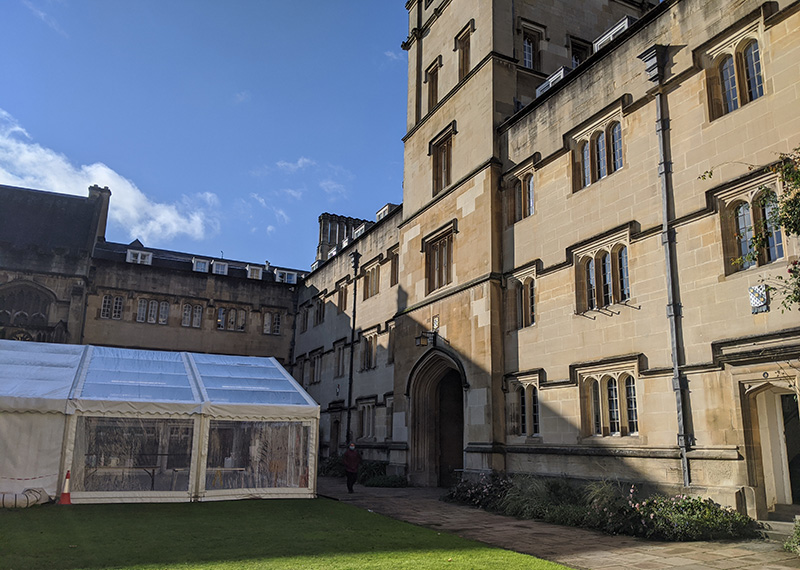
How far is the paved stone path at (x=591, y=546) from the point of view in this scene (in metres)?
8.59

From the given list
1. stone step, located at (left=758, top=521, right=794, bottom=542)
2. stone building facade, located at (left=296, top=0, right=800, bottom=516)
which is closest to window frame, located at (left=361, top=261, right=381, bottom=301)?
stone building facade, located at (left=296, top=0, right=800, bottom=516)

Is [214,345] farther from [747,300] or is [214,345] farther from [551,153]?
[747,300]

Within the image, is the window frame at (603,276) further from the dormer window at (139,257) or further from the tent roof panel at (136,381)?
the dormer window at (139,257)

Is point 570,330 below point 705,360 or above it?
above

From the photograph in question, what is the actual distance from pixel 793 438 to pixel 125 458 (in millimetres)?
13705

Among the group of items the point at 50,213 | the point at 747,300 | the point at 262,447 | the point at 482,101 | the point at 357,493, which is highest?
the point at 50,213

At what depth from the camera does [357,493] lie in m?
18.4

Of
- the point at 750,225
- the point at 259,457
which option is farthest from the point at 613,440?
the point at 259,457

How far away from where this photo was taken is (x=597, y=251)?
49.2 ft

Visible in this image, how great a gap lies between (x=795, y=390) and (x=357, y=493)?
11.9 m

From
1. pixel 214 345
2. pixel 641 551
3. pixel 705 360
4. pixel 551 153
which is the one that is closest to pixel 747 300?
pixel 705 360

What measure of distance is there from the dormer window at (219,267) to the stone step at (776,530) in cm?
3400

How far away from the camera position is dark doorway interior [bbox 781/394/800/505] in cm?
1075

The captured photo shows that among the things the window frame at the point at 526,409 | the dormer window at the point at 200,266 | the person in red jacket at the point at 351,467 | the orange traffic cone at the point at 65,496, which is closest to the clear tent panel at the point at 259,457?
the orange traffic cone at the point at 65,496
